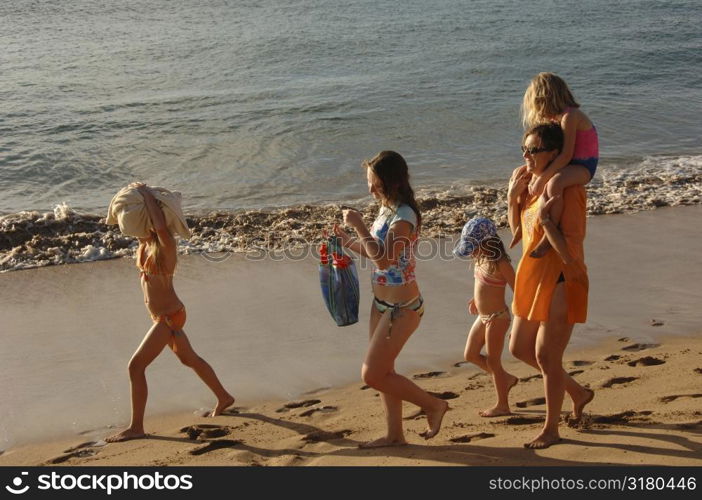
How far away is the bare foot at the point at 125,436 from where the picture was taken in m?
5.32

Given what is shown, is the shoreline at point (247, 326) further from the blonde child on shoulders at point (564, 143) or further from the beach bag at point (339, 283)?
the blonde child on shoulders at point (564, 143)

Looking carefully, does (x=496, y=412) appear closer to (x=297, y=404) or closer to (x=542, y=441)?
(x=542, y=441)

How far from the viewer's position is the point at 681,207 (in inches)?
401

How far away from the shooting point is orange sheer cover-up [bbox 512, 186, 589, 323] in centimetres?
445

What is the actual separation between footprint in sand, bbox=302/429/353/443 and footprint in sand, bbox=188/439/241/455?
41 centimetres

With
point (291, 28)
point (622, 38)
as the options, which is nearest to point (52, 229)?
point (291, 28)

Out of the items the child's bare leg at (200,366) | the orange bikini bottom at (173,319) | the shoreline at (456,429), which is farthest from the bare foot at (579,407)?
the orange bikini bottom at (173,319)

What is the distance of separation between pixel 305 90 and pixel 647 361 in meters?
13.0

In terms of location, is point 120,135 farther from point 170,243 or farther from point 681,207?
point 170,243

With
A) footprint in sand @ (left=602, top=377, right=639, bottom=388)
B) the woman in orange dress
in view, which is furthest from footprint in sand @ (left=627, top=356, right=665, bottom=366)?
the woman in orange dress

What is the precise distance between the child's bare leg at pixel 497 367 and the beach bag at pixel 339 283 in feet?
3.28

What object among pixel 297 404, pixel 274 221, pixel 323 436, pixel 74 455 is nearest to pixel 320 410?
pixel 297 404

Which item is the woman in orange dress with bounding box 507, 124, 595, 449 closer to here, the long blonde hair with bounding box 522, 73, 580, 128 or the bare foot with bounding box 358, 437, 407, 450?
the long blonde hair with bounding box 522, 73, 580, 128

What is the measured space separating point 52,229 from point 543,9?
1920 cm
